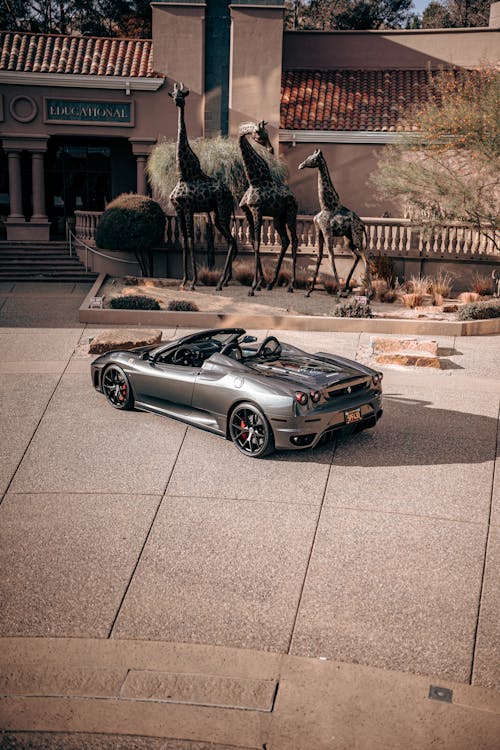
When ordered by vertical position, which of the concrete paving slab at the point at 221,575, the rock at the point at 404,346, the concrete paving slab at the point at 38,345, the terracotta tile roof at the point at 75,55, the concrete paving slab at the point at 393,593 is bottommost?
the concrete paving slab at the point at 38,345

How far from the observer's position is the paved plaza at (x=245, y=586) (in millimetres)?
5336

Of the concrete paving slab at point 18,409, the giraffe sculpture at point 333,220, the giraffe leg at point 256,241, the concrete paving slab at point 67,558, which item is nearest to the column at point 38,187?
the giraffe leg at point 256,241

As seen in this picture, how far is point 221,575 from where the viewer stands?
7.07m

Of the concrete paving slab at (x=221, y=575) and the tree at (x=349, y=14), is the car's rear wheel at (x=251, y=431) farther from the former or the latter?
the tree at (x=349, y=14)

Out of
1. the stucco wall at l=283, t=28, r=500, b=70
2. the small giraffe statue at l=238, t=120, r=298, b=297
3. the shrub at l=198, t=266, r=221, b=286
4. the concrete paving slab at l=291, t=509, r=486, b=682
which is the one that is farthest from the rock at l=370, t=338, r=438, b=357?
the stucco wall at l=283, t=28, r=500, b=70

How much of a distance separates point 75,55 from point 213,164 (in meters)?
8.40

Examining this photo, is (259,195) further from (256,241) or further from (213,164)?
(213,164)

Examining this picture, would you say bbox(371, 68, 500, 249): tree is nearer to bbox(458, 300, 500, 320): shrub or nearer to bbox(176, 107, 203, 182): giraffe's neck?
bbox(458, 300, 500, 320): shrub

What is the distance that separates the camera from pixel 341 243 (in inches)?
915

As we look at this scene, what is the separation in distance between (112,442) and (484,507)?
4600mm

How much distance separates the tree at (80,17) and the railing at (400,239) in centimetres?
2289

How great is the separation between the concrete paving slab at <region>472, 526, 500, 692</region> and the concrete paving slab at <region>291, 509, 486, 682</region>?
67 millimetres

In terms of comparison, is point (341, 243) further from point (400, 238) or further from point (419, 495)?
point (419, 495)

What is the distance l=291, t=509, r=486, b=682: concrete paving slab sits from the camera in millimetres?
6035
